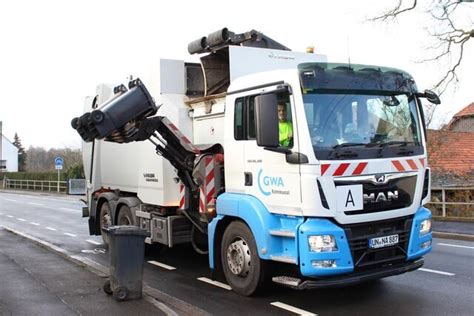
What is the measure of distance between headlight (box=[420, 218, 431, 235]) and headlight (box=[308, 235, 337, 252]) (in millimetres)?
1537

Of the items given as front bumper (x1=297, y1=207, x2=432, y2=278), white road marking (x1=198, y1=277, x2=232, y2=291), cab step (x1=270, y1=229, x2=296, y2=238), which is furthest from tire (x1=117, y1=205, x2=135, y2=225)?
front bumper (x1=297, y1=207, x2=432, y2=278)

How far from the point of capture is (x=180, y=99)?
8742 mm

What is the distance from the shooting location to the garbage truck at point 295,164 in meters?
5.92

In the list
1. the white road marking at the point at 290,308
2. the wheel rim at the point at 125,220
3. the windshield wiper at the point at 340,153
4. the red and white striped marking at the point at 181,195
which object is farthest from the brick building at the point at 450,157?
the white road marking at the point at 290,308

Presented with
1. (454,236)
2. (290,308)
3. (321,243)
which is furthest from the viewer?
(454,236)

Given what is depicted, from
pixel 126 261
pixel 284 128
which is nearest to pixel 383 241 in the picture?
pixel 284 128

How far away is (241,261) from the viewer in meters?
6.77

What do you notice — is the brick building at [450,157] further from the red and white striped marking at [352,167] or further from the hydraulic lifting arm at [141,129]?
the red and white striped marking at [352,167]

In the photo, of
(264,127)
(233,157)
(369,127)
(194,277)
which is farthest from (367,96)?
(194,277)

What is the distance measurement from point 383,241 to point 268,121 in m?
1.99

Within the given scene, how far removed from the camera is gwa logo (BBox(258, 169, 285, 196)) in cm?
624

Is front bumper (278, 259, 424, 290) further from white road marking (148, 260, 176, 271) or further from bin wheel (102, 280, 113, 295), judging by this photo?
white road marking (148, 260, 176, 271)

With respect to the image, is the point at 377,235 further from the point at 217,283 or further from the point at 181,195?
the point at 181,195

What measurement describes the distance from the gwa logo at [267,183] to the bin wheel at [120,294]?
6.78 feet
